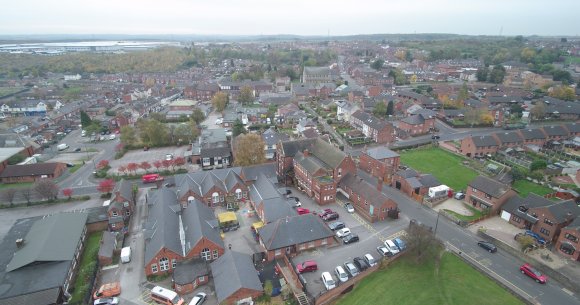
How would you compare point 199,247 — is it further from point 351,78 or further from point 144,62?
point 144,62

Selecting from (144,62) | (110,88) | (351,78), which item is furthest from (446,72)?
(144,62)

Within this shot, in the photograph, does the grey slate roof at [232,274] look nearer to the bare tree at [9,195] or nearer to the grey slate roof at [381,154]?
the grey slate roof at [381,154]

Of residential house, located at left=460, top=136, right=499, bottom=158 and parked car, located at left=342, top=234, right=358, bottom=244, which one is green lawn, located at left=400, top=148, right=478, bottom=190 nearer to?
residential house, located at left=460, top=136, right=499, bottom=158

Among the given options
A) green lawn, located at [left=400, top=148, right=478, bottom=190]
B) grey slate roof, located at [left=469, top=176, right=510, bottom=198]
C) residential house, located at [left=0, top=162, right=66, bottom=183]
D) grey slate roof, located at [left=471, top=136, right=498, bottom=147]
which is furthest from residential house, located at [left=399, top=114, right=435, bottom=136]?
residential house, located at [left=0, top=162, right=66, bottom=183]

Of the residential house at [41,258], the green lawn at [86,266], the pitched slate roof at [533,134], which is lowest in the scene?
the green lawn at [86,266]

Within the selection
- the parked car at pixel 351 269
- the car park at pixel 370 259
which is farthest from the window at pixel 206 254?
the car park at pixel 370 259
